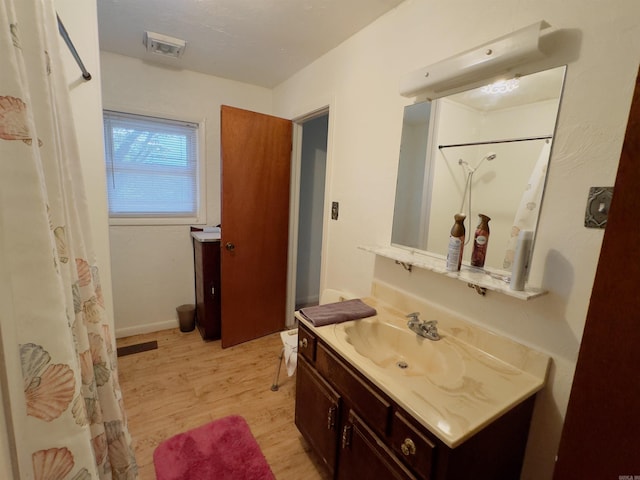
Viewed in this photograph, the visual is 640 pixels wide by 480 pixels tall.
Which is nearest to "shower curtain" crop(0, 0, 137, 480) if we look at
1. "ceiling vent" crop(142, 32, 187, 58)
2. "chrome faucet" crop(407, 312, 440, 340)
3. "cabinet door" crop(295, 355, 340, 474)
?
"cabinet door" crop(295, 355, 340, 474)

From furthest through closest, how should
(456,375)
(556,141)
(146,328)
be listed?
(146,328), (456,375), (556,141)

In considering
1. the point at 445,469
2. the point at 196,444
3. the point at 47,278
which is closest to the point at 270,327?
the point at 196,444

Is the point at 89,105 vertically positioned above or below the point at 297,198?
A: above

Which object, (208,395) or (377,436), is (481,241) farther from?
(208,395)

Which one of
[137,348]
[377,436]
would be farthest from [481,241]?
[137,348]

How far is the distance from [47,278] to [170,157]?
7.69 feet

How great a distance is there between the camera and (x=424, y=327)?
123 cm

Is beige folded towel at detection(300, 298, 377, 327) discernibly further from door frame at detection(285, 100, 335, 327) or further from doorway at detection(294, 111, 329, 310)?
doorway at detection(294, 111, 329, 310)

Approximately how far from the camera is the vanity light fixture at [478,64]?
91 centimetres

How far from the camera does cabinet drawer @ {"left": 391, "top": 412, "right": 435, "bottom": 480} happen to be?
794 mm

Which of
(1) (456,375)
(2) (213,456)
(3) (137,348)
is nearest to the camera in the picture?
(1) (456,375)

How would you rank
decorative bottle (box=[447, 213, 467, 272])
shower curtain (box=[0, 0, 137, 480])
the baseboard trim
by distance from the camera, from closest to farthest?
shower curtain (box=[0, 0, 137, 480]) < decorative bottle (box=[447, 213, 467, 272]) < the baseboard trim

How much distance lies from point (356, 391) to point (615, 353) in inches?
29.9

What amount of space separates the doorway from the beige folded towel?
5.16 ft
